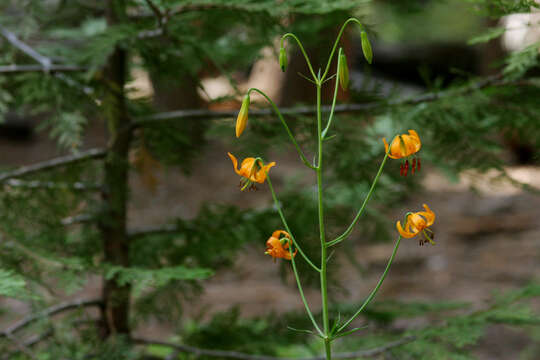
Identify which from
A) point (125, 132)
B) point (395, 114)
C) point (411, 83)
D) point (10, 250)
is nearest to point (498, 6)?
point (395, 114)

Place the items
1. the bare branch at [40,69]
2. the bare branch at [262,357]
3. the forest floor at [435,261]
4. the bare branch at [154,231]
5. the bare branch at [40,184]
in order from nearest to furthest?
the bare branch at [262,357]
the bare branch at [40,69]
the bare branch at [40,184]
the bare branch at [154,231]
the forest floor at [435,261]

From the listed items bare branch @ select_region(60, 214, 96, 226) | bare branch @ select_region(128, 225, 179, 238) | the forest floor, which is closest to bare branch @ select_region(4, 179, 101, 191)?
bare branch @ select_region(60, 214, 96, 226)

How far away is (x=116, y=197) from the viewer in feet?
7.76

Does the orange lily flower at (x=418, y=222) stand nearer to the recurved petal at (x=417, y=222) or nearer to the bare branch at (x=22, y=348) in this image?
the recurved petal at (x=417, y=222)

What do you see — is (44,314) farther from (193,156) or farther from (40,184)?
(193,156)

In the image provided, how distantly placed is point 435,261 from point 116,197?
472 cm

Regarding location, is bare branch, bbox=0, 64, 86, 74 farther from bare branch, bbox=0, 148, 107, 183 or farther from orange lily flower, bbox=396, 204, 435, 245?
orange lily flower, bbox=396, 204, 435, 245

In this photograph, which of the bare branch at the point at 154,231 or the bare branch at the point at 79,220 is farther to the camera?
the bare branch at the point at 154,231

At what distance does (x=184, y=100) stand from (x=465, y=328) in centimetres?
553

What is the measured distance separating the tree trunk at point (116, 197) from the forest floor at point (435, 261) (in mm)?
1900

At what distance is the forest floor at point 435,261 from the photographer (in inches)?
207

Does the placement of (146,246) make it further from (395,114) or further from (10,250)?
(395,114)

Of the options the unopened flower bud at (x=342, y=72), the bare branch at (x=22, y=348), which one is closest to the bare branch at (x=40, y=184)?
the bare branch at (x=22, y=348)

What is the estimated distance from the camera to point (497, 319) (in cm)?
198
